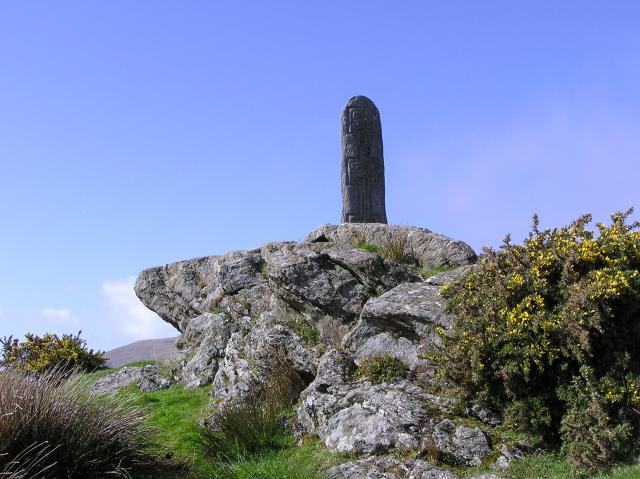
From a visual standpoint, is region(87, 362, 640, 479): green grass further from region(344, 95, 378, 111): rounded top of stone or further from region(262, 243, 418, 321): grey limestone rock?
region(344, 95, 378, 111): rounded top of stone

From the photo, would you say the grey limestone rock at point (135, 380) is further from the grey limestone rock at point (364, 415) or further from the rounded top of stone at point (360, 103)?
the rounded top of stone at point (360, 103)

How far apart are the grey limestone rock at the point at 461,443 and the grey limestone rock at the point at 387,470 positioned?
0.36m

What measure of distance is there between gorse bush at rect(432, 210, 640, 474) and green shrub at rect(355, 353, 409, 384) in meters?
1.08

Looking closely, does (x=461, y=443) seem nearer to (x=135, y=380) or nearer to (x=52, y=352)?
(x=135, y=380)

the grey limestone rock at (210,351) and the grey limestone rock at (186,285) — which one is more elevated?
the grey limestone rock at (186,285)

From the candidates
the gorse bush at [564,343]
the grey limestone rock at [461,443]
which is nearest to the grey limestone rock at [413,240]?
the gorse bush at [564,343]

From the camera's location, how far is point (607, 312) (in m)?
9.20

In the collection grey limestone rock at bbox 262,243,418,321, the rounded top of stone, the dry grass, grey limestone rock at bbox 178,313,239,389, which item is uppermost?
the rounded top of stone

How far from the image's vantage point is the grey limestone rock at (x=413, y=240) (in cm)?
1447

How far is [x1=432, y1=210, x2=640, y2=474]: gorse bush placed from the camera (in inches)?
350

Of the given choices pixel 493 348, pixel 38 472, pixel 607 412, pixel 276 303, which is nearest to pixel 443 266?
pixel 276 303

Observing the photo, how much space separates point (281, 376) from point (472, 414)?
369cm

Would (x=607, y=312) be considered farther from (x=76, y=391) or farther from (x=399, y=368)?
(x=76, y=391)

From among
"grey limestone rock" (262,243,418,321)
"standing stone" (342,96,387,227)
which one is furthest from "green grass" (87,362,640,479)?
"standing stone" (342,96,387,227)
